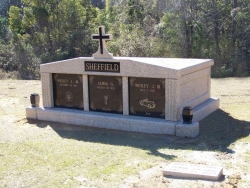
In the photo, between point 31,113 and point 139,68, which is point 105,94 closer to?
point 139,68

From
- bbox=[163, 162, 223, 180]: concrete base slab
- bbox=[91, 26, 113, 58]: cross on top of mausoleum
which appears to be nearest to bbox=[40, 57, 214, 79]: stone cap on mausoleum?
bbox=[91, 26, 113, 58]: cross on top of mausoleum

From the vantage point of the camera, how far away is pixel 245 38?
21281 millimetres

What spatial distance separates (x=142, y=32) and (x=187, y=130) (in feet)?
49.6

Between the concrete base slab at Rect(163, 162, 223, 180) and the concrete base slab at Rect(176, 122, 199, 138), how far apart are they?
2.22 m

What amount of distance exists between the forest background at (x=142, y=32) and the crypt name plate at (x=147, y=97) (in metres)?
11.2

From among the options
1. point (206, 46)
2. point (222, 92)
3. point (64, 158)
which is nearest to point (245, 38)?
point (206, 46)

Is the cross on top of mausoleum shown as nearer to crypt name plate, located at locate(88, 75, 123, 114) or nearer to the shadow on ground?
crypt name plate, located at locate(88, 75, 123, 114)

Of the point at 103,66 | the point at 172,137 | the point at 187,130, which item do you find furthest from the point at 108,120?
the point at 187,130

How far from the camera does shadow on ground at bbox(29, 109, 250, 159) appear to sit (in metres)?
7.88

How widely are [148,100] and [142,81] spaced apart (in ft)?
1.54

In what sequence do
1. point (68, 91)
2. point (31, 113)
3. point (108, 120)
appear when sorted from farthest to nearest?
point (31, 113)
point (68, 91)
point (108, 120)

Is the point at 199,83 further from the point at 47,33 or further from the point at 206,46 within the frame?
the point at 47,33

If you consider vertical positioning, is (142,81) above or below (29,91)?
above

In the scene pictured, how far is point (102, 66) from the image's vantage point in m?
9.82
